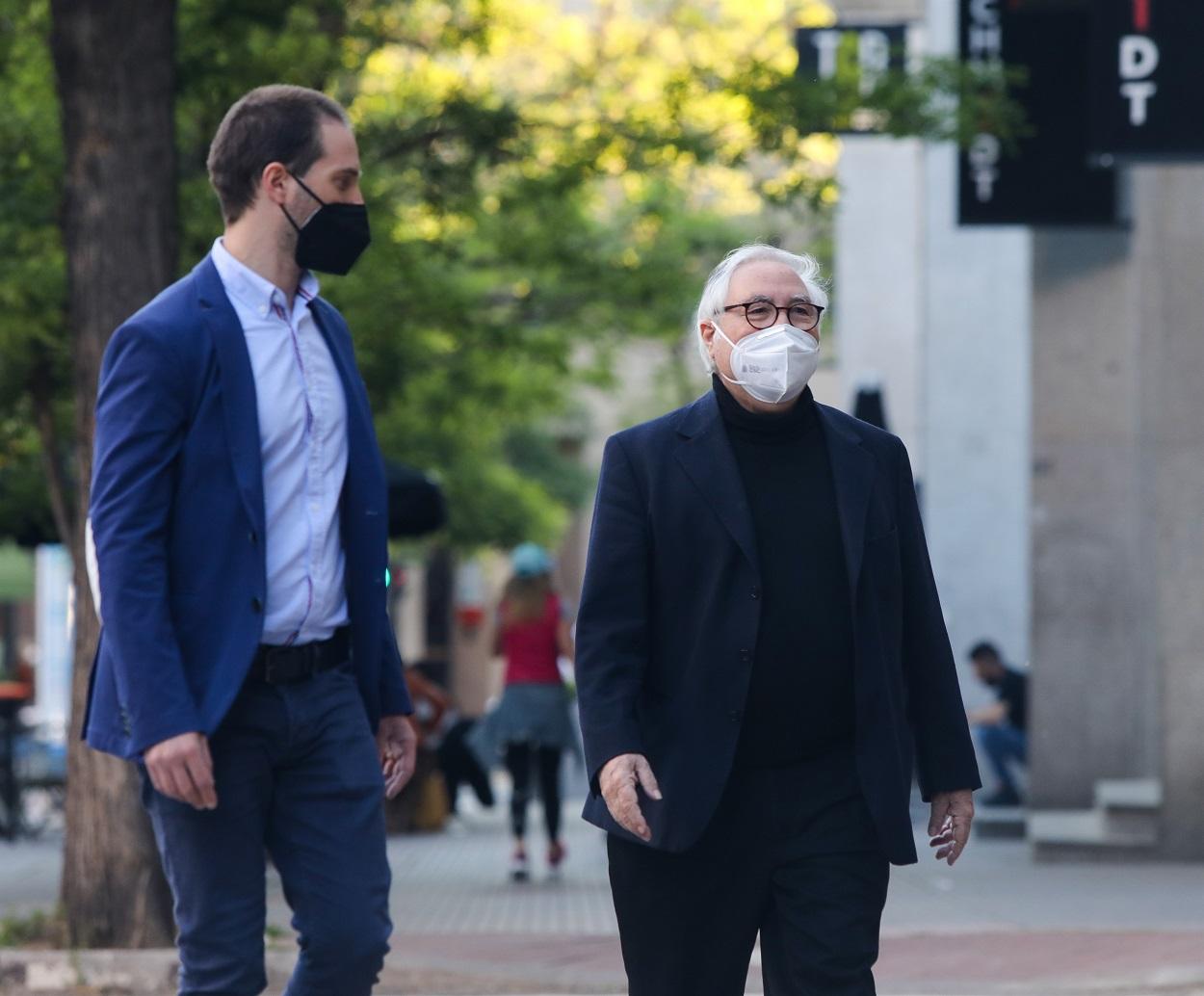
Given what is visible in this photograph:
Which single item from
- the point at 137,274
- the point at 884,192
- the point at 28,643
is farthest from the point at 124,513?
the point at 28,643

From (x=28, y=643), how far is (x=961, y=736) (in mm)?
42413

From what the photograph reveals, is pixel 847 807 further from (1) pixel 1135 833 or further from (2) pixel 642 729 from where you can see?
(1) pixel 1135 833

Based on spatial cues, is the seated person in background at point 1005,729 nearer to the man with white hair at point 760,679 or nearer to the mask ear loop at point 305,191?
the man with white hair at point 760,679

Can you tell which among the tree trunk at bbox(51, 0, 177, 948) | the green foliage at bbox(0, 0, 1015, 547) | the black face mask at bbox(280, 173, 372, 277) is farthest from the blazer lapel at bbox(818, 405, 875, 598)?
the green foliage at bbox(0, 0, 1015, 547)

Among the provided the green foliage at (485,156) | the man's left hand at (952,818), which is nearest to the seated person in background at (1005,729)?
the green foliage at (485,156)

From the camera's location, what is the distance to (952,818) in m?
4.14

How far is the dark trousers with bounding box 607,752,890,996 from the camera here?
3.93m

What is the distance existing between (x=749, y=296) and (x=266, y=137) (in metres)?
0.93

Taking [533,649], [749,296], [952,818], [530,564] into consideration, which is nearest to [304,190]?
[749,296]

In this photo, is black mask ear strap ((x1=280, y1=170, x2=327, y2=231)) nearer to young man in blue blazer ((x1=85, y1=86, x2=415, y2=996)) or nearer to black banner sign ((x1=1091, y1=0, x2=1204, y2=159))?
young man in blue blazer ((x1=85, y1=86, x2=415, y2=996))

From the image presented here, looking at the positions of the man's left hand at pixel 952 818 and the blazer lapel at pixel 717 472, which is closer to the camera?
the blazer lapel at pixel 717 472

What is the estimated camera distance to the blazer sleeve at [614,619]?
3.95 meters

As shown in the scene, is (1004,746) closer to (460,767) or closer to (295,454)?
(460,767)

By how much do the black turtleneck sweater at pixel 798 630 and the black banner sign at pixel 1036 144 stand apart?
8890 mm
